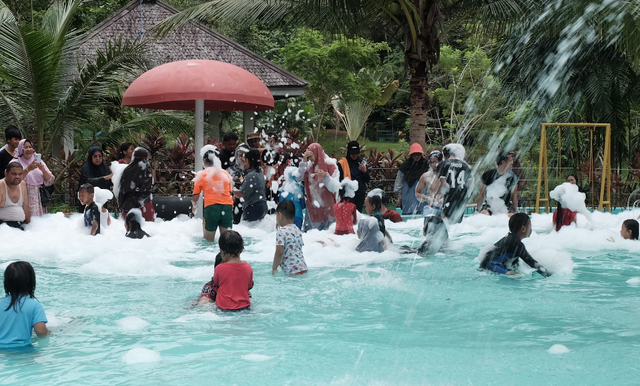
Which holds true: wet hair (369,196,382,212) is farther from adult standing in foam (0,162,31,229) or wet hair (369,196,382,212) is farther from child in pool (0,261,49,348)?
adult standing in foam (0,162,31,229)

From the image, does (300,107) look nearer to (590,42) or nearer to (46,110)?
(590,42)

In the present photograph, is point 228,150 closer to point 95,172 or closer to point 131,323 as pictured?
point 95,172

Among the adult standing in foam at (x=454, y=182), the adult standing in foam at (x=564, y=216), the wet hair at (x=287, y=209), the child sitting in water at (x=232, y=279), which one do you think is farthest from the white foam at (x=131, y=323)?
the adult standing in foam at (x=564, y=216)

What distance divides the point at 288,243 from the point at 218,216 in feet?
9.94

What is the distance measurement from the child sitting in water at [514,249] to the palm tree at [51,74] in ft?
31.5

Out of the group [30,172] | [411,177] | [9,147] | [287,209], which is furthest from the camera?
[411,177]

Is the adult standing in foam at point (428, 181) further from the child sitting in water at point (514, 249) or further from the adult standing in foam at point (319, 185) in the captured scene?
the child sitting in water at point (514, 249)

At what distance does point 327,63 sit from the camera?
1081 inches

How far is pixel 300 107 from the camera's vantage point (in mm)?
30109

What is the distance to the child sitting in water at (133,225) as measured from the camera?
10.4 meters

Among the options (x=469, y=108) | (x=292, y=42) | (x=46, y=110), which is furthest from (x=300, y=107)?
(x=46, y=110)

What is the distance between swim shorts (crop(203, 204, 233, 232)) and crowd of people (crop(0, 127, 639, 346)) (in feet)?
0.05

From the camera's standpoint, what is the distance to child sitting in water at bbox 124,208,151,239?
34.0 feet

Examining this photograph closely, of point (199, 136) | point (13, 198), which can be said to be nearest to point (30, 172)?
point (13, 198)
